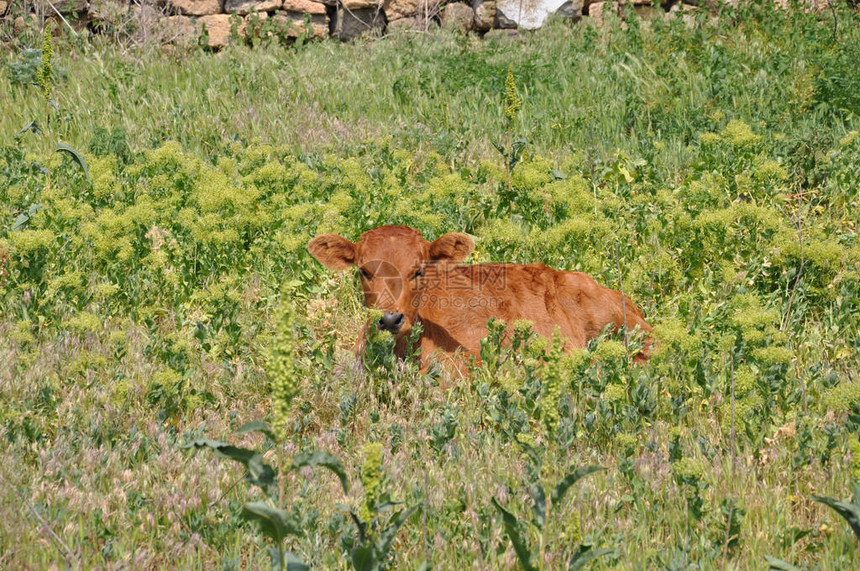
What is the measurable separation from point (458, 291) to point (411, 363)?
3.37 ft

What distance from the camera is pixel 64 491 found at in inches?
150

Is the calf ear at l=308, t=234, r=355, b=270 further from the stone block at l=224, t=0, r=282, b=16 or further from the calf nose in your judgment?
the stone block at l=224, t=0, r=282, b=16

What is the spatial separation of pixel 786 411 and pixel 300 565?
2.76m

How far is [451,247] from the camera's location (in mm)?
5801

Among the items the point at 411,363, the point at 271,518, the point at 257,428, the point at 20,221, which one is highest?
the point at 257,428

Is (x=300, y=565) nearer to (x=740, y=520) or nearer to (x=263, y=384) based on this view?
(x=740, y=520)

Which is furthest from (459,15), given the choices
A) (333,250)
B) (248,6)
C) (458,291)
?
(333,250)

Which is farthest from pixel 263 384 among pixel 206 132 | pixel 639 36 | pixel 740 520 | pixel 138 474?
pixel 639 36

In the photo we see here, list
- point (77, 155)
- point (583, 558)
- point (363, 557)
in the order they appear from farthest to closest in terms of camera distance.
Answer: point (77, 155) → point (583, 558) → point (363, 557)

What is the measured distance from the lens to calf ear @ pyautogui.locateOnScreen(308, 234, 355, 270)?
5676 mm

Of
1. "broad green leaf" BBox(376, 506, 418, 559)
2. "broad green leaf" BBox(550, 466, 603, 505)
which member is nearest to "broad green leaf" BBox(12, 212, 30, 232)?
"broad green leaf" BBox(376, 506, 418, 559)

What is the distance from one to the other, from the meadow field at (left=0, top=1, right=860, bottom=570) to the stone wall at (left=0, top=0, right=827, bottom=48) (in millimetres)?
2169

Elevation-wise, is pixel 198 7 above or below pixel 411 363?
above

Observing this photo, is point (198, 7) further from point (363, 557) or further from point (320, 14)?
point (363, 557)
